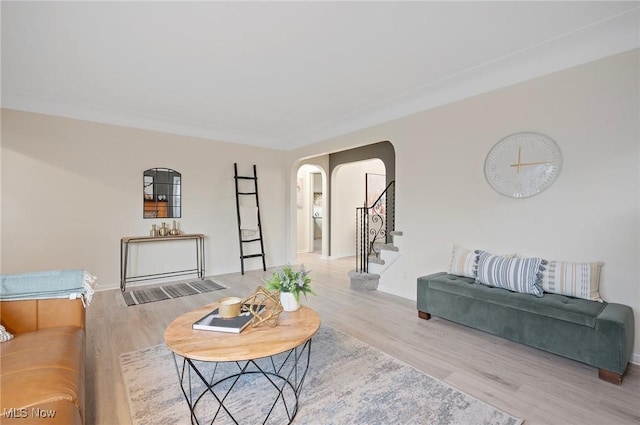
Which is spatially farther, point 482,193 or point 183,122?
point 183,122

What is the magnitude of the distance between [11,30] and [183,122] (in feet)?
8.40

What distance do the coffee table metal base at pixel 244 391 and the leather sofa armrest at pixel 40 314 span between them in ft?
2.73

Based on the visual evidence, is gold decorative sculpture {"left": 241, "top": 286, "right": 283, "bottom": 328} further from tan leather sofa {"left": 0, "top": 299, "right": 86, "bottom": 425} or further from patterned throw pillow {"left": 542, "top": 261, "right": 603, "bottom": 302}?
patterned throw pillow {"left": 542, "top": 261, "right": 603, "bottom": 302}

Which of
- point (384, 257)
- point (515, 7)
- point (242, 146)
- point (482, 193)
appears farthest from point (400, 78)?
point (242, 146)

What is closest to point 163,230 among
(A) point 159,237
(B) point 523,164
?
(A) point 159,237

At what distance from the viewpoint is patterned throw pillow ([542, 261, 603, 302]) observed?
98.1 inches

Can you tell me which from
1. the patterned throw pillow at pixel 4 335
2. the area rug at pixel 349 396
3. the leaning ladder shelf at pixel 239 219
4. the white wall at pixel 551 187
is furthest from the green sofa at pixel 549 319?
the leaning ladder shelf at pixel 239 219

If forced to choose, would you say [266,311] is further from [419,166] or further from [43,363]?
[419,166]

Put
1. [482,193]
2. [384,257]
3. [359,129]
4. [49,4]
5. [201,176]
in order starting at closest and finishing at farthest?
[49,4], [482,193], [384,257], [359,129], [201,176]

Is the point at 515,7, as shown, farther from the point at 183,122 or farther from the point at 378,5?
the point at 183,122

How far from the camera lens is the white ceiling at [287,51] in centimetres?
221

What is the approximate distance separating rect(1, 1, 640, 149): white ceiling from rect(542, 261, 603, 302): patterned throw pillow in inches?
72.6

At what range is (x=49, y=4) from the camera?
211 centimetres

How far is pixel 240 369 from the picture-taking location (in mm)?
2273
